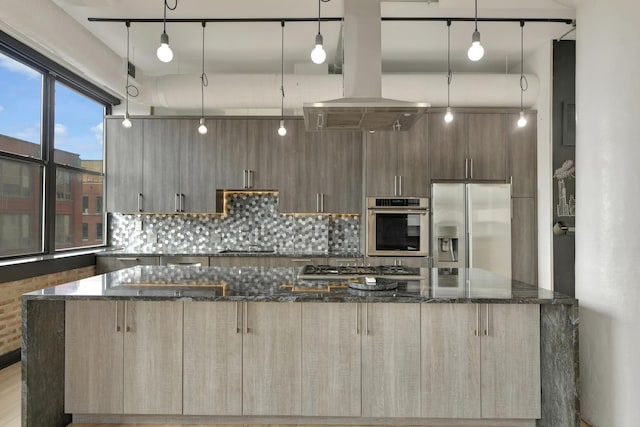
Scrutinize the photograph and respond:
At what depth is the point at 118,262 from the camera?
5.20 metres

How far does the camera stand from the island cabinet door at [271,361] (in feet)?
8.85

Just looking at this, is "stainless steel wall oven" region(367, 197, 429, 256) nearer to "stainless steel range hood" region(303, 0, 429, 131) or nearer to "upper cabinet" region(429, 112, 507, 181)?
"upper cabinet" region(429, 112, 507, 181)

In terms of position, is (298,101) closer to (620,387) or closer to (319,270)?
(319,270)

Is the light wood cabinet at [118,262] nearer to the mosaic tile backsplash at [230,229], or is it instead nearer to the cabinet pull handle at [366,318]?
the mosaic tile backsplash at [230,229]

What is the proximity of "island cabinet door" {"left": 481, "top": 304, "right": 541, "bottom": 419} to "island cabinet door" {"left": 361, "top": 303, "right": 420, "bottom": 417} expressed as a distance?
1.40ft

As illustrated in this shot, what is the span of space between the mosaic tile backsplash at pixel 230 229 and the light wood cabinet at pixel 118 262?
1.91ft

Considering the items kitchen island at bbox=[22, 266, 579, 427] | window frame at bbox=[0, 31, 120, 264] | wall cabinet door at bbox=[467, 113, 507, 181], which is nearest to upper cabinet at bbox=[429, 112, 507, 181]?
wall cabinet door at bbox=[467, 113, 507, 181]

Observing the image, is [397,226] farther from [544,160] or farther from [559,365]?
[559,365]

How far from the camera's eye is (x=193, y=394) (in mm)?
2701

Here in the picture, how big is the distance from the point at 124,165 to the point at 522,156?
16.0 ft

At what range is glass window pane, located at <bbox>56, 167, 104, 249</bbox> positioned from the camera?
4.84 meters

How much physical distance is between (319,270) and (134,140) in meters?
3.50

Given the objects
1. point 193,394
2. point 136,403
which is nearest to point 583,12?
point 193,394

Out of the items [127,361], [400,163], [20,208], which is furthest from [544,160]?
[20,208]
